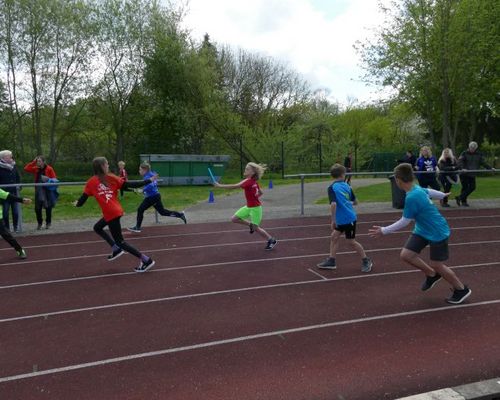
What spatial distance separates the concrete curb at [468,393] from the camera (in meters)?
3.37

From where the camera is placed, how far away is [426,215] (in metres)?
5.31

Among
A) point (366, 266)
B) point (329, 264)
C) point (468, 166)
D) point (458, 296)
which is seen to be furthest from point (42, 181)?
point (468, 166)

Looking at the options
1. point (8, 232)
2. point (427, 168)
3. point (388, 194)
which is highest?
point (427, 168)

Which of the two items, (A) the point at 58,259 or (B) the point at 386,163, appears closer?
(A) the point at 58,259

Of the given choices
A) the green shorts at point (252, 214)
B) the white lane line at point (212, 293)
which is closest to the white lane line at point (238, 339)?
the white lane line at point (212, 293)

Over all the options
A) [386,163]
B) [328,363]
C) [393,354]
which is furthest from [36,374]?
[386,163]

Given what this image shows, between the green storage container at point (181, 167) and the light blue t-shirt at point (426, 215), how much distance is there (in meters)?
19.9

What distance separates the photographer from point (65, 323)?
17.2 ft

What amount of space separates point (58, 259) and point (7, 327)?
11.6ft

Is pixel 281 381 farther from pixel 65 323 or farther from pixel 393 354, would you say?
pixel 65 323

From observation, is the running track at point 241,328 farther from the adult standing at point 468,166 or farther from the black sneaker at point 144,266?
the adult standing at point 468,166

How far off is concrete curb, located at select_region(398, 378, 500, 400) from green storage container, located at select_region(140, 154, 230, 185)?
21.6 m

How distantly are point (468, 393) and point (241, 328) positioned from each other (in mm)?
2264

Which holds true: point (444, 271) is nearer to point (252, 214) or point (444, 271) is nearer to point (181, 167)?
point (252, 214)
